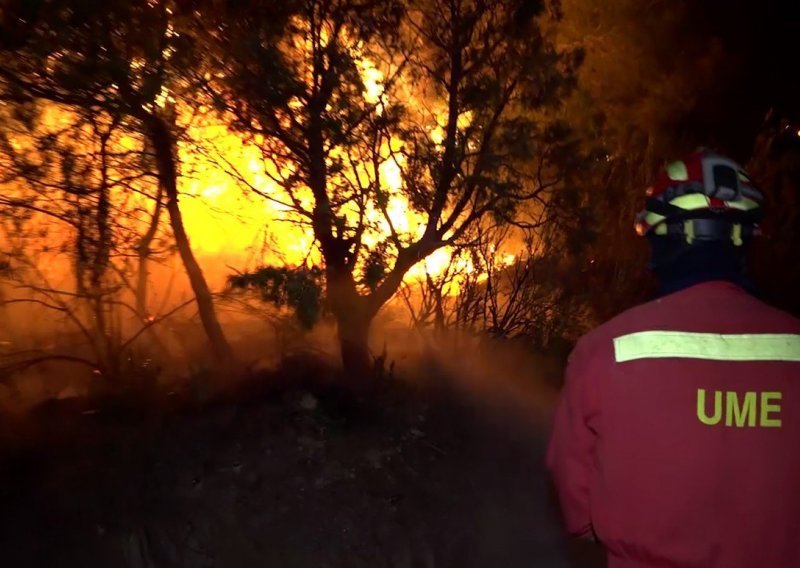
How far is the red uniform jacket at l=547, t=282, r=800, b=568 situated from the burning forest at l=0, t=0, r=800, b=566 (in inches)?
105

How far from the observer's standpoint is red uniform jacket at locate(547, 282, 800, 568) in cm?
164

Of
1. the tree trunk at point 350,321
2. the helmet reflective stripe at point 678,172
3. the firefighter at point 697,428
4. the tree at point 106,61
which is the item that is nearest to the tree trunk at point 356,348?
the tree trunk at point 350,321

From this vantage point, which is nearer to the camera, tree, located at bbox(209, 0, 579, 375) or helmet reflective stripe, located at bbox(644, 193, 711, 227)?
helmet reflective stripe, located at bbox(644, 193, 711, 227)

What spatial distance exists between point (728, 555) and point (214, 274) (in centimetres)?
→ 425

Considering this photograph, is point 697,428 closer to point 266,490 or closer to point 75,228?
point 266,490

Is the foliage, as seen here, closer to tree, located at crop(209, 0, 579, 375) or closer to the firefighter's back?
tree, located at crop(209, 0, 579, 375)

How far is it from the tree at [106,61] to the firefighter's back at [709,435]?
3461 millimetres

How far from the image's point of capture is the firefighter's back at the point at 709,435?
64.6 inches

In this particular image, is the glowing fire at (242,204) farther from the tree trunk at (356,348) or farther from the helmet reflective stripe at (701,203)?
the helmet reflective stripe at (701,203)

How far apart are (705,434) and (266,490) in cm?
354

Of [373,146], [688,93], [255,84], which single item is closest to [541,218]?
[373,146]

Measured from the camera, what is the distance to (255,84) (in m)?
4.39

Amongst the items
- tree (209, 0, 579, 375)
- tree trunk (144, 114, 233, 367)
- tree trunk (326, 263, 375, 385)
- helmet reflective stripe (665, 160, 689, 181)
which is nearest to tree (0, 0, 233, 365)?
tree trunk (144, 114, 233, 367)

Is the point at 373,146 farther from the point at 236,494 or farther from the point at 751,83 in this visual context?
the point at 751,83
